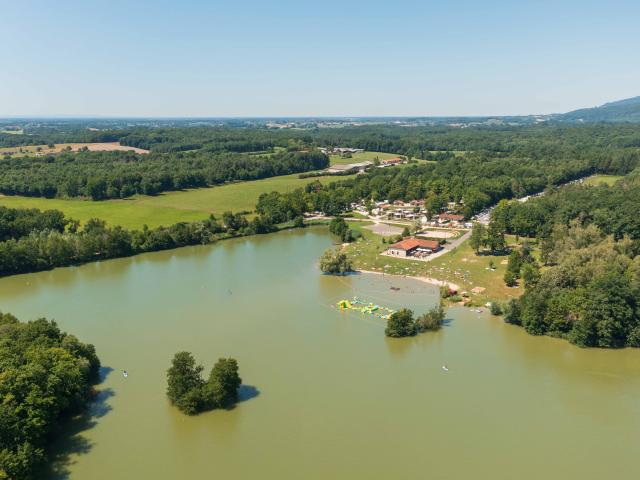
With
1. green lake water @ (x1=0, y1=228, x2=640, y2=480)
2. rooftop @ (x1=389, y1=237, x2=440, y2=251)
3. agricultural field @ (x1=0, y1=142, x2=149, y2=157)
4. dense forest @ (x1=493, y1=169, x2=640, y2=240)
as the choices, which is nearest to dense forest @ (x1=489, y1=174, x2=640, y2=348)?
dense forest @ (x1=493, y1=169, x2=640, y2=240)

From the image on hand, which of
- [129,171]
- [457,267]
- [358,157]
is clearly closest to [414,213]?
[457,267]

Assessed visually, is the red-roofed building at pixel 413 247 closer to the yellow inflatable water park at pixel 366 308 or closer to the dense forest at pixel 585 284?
the dense forest at pixel 585 284

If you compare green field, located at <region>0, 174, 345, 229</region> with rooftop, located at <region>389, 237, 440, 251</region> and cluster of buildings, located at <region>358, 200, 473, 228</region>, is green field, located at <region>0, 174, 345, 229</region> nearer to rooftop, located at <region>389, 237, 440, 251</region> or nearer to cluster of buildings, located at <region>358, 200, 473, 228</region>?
cluster of buildings, located at <region>358, 200, 473, 228</region>

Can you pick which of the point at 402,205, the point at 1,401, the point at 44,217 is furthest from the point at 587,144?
the point at 1,401

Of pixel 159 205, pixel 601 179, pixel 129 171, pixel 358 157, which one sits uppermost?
pixel 358 157

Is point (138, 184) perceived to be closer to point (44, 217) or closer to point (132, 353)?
point (44, 217)

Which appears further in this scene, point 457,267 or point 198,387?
point 457,267

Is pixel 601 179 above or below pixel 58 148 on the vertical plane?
below

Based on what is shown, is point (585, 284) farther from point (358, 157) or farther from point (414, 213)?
point (358, 157)

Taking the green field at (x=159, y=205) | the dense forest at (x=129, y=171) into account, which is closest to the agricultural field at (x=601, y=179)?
the green field at (x=159, y=205)
